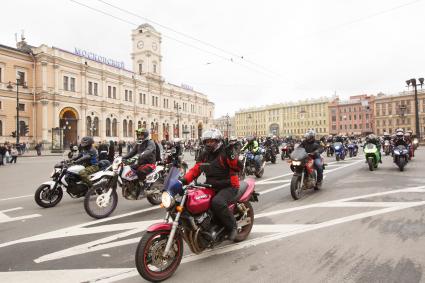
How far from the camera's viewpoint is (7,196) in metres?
9.32

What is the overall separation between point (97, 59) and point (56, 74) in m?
10.6

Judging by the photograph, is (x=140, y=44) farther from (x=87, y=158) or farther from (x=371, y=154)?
(x=87, y=158)

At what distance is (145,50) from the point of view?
70312mm

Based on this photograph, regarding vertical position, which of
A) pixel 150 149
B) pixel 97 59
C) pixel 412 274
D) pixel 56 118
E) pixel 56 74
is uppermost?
pixel 97 59

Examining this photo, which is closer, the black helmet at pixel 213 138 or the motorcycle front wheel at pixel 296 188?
the black helmet at pixel 213 138

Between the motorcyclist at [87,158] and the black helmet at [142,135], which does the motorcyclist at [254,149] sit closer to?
the black helmet at [142,135]

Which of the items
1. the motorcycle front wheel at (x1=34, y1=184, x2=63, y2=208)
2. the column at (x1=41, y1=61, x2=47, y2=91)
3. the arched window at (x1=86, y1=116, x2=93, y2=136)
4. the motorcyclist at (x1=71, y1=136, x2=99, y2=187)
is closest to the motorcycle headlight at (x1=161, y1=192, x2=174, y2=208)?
→ the motorcyclist at (x1=71, y1=136, x2=99, y2=187)

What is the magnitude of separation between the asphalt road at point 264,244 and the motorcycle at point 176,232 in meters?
0.20

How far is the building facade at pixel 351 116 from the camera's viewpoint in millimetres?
105938

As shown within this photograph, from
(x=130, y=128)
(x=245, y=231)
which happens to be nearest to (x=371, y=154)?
(x=245, y=231)

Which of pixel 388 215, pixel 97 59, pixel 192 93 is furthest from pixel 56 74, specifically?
pixel 388 215

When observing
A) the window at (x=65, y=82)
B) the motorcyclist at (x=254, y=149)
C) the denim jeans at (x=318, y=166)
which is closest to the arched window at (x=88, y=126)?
the window at (x=65, y=82)

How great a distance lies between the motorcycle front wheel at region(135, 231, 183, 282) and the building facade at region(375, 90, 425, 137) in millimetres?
103257

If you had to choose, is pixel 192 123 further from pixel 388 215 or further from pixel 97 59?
pixel 388 215
